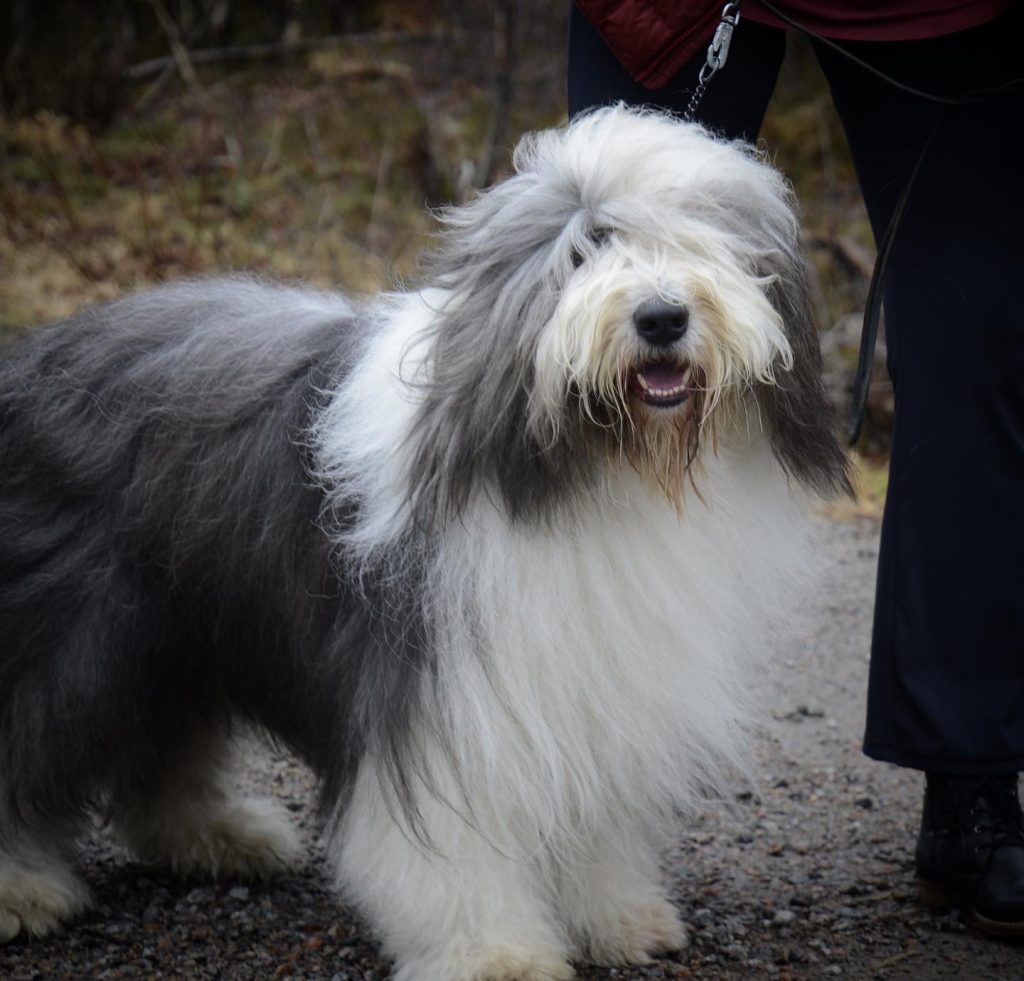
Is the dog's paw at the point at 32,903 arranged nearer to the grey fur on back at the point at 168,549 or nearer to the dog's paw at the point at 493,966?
the grey fur on back at the point at 168,549

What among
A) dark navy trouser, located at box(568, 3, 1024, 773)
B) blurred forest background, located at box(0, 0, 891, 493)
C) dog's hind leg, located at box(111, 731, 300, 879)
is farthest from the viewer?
blurred forest background, located at box(0, 0, 891, 493)

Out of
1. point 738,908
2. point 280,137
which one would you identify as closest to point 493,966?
point 738,908

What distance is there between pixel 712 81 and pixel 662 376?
726 millimetres

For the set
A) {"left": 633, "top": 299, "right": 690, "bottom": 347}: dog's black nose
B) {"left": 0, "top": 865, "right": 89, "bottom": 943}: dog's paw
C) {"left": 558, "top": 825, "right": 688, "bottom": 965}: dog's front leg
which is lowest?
{"left": 0, "top": 865, "right": 89, "bottom": 943}: dog's paw

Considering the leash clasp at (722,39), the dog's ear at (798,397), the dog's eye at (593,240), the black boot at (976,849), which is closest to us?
the dog's eye at (593,240)

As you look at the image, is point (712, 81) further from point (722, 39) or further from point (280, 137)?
point (280, 137)

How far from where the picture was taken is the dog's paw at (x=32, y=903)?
2.90 meters

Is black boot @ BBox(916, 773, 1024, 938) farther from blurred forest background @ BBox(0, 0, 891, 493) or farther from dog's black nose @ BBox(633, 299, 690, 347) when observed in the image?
A: blurred forest background @ BBox(0, 0, 891, 493)

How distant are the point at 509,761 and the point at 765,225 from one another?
947 millimetres

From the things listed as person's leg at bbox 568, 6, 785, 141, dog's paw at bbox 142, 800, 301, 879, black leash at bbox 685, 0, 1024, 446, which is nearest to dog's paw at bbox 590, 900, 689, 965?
dog's paw at bbox 142, 800, 301, 879

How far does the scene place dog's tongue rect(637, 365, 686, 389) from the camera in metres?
2.27

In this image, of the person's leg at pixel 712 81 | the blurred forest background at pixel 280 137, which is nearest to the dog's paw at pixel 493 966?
the person's leg at pixel 712 81

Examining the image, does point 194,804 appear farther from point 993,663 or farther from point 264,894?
point 993,663

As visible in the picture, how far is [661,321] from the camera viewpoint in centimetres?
222
